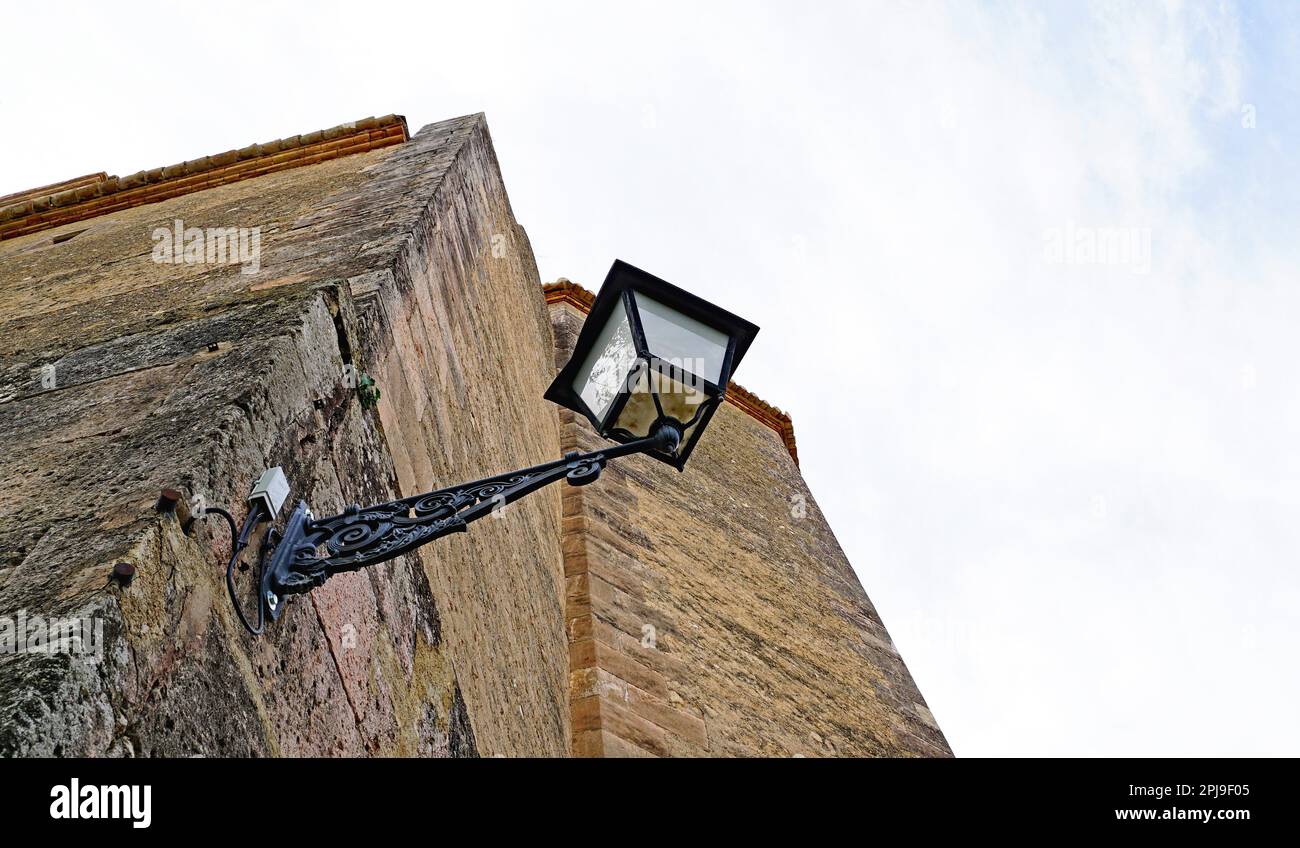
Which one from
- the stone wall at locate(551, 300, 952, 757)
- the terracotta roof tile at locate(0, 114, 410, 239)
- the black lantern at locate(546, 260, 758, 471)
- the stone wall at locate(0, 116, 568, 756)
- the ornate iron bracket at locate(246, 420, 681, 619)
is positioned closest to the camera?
the stone wall at locate(0, 116, 568, 756)

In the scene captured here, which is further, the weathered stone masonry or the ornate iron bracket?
the ornate iron bracket

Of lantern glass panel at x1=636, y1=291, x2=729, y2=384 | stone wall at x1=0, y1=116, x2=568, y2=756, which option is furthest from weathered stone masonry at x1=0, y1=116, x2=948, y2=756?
lantern glass panel at x1=636, y1=291, x2=729, y2=384

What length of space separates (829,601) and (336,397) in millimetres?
Answer: 5972

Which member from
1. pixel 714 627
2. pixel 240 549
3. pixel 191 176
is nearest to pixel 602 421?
pixel 240 549

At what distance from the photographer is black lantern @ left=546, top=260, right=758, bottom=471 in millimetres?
2508

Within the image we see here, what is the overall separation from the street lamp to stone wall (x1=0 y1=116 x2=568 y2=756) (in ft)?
0.34

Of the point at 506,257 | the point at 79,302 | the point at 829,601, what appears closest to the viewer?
the point at 79,302

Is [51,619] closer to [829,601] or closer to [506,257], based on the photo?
[506,257]

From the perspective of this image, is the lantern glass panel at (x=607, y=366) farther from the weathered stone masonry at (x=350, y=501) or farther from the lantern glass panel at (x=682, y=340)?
the weathered stone masonry at (x=350, y=501)

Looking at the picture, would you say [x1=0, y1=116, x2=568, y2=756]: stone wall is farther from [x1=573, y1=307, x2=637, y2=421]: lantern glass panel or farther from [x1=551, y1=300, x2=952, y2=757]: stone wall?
[x1=551, y1=300, x2=952, y2=757]: stone wall

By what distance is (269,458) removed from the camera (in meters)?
2.18

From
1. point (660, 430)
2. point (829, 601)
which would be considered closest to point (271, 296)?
point (660, 430)
